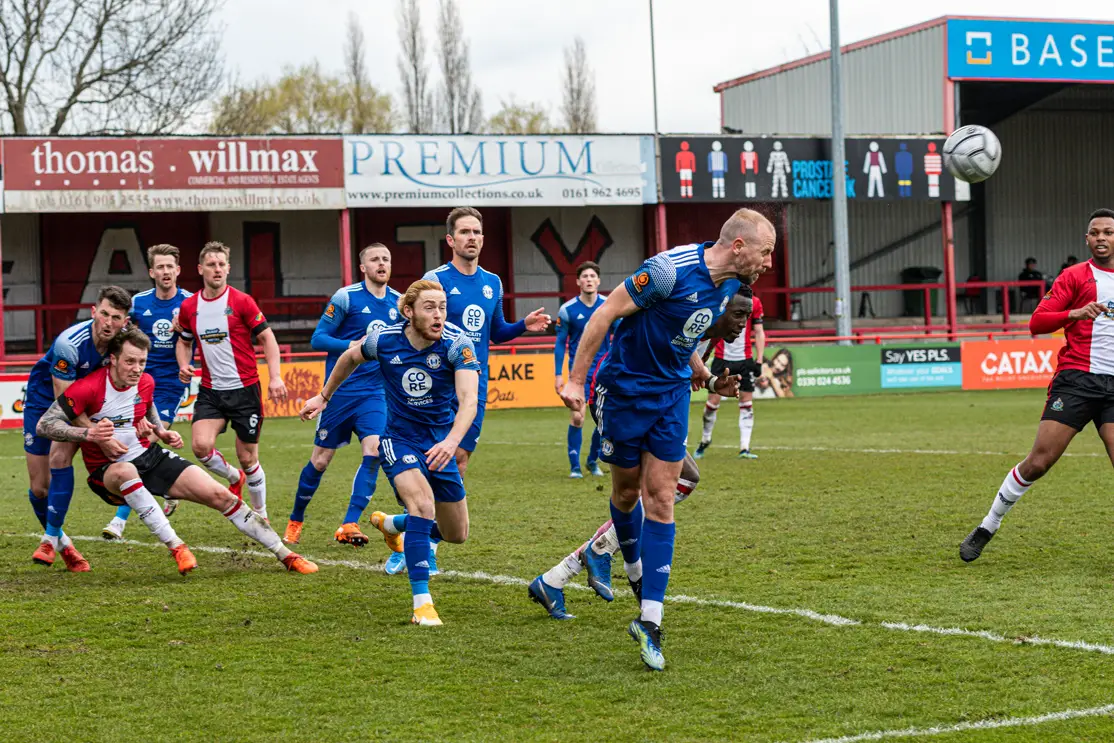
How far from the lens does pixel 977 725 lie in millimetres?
4898

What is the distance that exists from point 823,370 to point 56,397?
21750 millimetres

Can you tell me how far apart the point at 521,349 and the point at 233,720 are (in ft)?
76.9

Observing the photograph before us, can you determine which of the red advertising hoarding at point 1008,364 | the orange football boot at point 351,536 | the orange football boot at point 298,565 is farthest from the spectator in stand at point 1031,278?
the orange football boot at point 298,565

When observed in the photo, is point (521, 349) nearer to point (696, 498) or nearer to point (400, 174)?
point (400, 174)

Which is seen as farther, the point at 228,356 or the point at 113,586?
the point at 228,356

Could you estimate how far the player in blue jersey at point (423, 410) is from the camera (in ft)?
23.0

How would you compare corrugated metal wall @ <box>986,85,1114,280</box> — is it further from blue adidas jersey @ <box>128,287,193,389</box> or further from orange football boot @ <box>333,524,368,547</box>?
orange football boot @ <box>333,524,368,547</box>

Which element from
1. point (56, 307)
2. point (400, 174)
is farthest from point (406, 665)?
point (56, 307)

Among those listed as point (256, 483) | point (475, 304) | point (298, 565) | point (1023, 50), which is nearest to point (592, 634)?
point (298, 565)

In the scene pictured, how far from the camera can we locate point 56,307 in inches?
1228

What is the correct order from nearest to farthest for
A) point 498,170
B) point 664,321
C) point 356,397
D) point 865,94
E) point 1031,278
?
point 664,321 < point 356,397 < point 498,170 < point 865,94 < point 1031,278

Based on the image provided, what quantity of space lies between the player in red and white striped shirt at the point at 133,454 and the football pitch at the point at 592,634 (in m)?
0.32

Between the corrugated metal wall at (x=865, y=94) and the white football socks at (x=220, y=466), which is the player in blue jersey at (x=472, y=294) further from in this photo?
the corrugated metal wall at (x=865, y=94)

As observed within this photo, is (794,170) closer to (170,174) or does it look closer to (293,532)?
(170,174)
